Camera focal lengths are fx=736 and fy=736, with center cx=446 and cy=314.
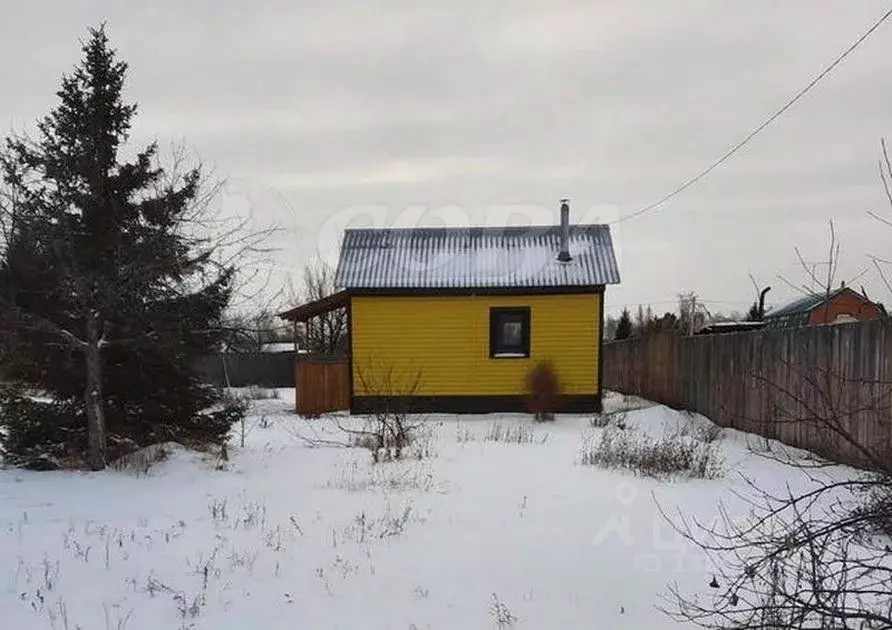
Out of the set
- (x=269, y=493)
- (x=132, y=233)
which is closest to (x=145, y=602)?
(x=269, y=493)

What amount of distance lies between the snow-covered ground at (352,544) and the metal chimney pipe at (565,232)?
27.4ft

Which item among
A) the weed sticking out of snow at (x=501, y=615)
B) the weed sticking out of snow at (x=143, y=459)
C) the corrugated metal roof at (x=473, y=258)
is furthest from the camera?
the corrugated metal roof at (x=473, y=258)

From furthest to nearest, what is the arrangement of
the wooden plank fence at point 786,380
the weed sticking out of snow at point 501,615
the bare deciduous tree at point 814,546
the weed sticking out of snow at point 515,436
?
the weed sticking out of snow at point 515,436 → the wooden plank fence at point 786,380 → the weed sticking out of snow at point 501,615 → the bare deciduous tree at point 814,546

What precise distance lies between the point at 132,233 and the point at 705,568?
284 inches

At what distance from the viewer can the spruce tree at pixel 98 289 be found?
326 inches

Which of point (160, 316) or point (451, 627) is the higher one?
point (160, 316)

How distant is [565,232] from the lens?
56.7 ft

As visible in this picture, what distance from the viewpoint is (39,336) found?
8.47 meters

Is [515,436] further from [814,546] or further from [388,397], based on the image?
[814,546]

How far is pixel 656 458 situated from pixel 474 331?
855cm

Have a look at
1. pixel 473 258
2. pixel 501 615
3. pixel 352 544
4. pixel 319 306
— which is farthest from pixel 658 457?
pixel 319 306

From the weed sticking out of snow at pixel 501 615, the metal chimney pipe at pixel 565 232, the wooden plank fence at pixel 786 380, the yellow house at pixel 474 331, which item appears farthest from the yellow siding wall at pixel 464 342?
the weed sticking out of snow at pixel 501 615

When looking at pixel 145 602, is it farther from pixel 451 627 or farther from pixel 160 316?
pixel 160 316

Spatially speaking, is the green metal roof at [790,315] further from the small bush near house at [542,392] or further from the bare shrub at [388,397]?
the bare shrub at [388,397]
